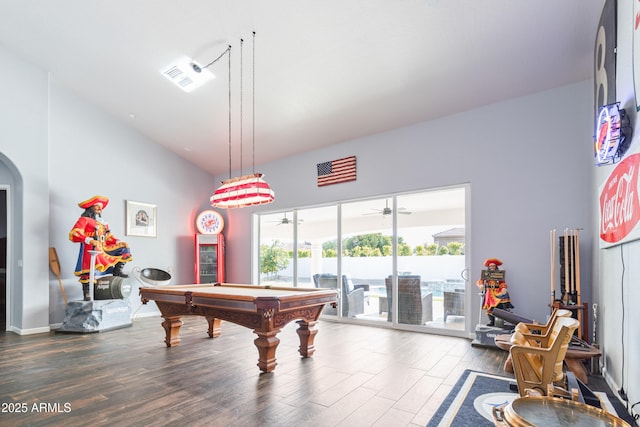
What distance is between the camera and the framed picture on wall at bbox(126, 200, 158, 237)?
7199 mm

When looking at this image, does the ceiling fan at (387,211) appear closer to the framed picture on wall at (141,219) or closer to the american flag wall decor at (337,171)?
the american flag wall decor at (337,171)

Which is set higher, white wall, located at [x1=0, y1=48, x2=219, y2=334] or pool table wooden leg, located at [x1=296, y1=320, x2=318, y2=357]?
white wall, located at [x1=0, y1=48, x2=219, y2=334]

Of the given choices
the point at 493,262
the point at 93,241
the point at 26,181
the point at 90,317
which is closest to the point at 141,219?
the point at 93,241


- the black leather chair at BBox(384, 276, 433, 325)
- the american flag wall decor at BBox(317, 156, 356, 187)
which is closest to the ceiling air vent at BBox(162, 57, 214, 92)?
the american flag wall decor at BBox(317, 156, 356, 187)

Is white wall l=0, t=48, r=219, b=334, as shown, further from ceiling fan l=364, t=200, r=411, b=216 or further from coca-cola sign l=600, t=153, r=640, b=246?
coca-cola sign l=600, t=153, r=640, b=246

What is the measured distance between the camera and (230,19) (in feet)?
14.4

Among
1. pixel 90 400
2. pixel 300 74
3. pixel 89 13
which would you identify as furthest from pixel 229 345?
pixel 89 13

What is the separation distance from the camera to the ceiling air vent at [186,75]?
5.30 meters

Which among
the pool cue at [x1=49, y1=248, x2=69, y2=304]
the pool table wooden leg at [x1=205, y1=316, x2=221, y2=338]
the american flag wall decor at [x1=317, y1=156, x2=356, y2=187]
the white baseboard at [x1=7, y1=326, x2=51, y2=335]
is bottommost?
the white baseboard at [x1=7, y1=326, x2=51, y2=335]

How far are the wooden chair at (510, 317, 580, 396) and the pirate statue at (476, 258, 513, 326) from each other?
2.15 meters

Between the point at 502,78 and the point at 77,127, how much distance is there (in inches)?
281

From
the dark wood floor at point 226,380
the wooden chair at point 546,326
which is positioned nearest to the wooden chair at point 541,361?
the wooden chair at point 546,326

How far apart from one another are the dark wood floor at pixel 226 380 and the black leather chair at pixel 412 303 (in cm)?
45

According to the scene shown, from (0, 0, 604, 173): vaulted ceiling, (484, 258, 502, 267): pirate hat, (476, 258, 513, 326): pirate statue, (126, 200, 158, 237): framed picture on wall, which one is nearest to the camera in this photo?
(0, 0, 604, 173): vaulted ceiling
